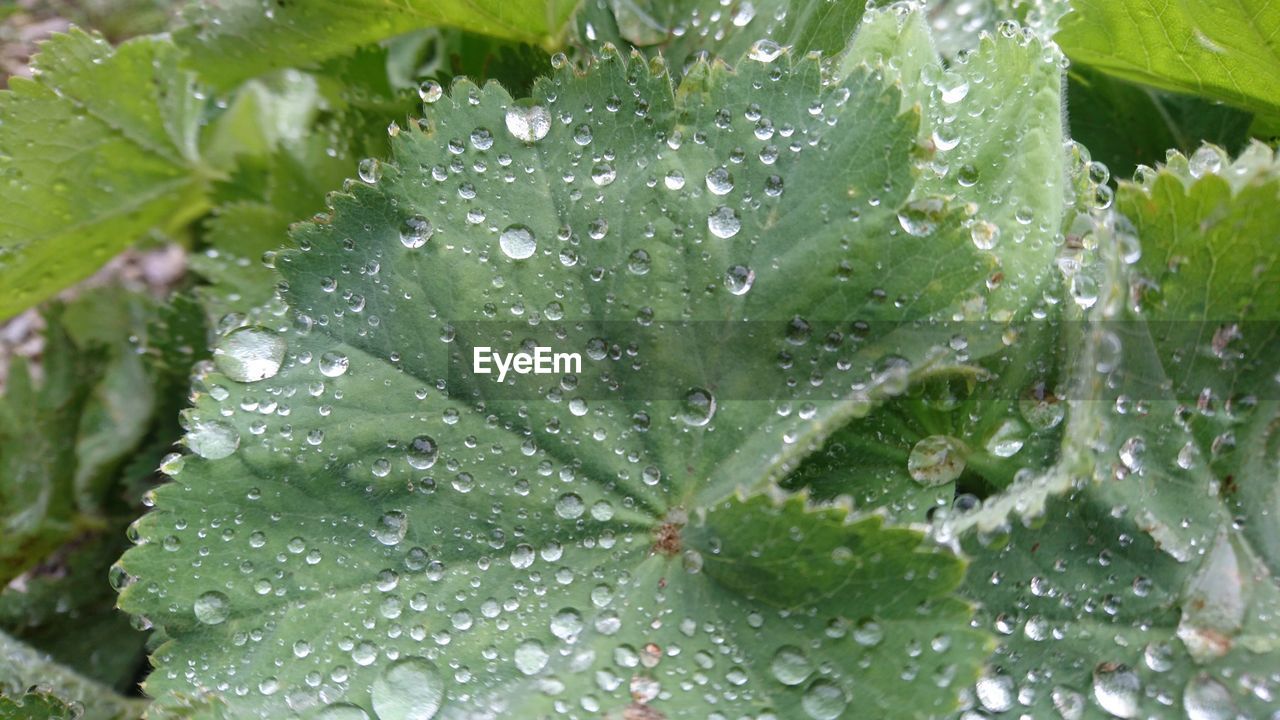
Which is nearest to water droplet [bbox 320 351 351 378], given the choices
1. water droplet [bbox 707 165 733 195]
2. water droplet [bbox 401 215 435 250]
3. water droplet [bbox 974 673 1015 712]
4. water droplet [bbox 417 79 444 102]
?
water droplet [bbox 401 215 435 250]

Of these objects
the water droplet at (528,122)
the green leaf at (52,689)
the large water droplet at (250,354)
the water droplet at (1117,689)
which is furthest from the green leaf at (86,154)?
the water droplet at (1117,689)

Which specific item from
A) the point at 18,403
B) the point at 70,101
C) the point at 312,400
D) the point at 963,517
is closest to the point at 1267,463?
the point at 963,517

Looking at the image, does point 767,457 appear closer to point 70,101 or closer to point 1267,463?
point 1267,463

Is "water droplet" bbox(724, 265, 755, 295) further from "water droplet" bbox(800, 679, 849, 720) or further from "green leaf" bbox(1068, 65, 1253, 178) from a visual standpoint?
"green leaf" bbox(1068, 65, 1253, 178)

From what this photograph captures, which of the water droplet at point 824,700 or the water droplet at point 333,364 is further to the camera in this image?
the water droplet at point 333,364

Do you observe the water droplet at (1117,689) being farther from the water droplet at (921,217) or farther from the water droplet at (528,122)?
the water droplet at (528,122)

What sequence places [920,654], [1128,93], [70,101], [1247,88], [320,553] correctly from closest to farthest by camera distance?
1. [920,654]
2. [320,553]
3. [1247,88]
4. [1128,93]
5. [70,101]

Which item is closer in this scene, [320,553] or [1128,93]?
[320,553]
